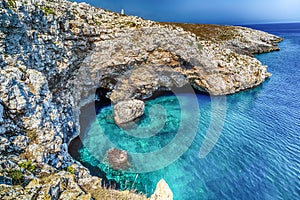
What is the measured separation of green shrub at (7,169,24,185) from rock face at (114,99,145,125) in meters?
17.5

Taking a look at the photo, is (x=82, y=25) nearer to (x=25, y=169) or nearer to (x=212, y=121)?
(x=25, y=169)

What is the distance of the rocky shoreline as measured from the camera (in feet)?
41.5

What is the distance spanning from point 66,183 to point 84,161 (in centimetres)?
1057

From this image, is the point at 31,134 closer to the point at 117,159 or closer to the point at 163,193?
the point at 117,159

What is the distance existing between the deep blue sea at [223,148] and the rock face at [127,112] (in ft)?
3.69

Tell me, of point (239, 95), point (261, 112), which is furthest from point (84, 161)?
point (239, 95)

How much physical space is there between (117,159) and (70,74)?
40.8 ft

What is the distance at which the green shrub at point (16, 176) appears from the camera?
10508 millimetres

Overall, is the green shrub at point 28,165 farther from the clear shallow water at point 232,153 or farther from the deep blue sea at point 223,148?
the clear shallow water at point 232,153

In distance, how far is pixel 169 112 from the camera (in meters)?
32.8

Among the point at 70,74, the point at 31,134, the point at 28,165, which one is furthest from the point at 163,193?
the point at 70,74

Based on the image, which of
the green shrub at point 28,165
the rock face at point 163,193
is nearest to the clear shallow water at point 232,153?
the rock face at point 163,193

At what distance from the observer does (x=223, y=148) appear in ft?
79.6

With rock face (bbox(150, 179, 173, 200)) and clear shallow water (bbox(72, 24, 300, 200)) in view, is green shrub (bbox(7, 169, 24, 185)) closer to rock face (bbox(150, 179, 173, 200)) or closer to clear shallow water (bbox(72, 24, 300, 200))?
rock face (bbox(150, 179, 173, 200))
